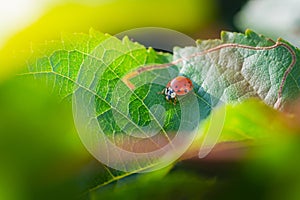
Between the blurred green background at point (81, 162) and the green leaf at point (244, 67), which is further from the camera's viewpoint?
the green leaf at point (244, 67)

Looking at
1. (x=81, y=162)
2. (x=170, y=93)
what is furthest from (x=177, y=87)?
(x=81, y=162)

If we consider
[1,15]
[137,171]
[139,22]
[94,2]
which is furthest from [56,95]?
[139,22]

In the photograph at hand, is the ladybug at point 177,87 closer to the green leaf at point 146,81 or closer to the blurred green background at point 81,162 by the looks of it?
the green leaf at point 146,81

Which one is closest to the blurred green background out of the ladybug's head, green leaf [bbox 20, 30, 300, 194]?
green leaf [bbox 20, 30, 300, 194]

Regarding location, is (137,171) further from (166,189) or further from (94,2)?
(94,2)

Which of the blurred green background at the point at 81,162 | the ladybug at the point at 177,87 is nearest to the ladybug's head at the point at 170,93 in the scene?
the ladybug at the point at 177,87

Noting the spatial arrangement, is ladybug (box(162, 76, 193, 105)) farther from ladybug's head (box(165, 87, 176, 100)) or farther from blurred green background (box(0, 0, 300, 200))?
blurred green background (box(0, 0, 300, 200))

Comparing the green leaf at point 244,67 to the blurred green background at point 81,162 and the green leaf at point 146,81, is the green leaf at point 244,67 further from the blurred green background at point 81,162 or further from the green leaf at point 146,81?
the blurred green background at point 81,162

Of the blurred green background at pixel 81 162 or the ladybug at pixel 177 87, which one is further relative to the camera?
the ladybug at pixel 177 87
